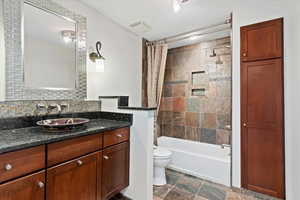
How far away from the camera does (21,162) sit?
90 cm

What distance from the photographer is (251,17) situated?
5.99 ft

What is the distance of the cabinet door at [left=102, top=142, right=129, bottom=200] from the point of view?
144cm

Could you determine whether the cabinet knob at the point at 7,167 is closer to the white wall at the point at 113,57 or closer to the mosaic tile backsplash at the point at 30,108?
the mosaic tile backsplash at the point at 30,108

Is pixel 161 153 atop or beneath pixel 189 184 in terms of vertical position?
atop

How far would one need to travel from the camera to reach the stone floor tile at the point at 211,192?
177 centimetres

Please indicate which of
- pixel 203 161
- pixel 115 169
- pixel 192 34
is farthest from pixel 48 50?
pixel 203 161

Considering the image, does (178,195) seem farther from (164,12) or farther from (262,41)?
(164,12)

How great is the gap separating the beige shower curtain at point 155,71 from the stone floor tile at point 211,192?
150 cm

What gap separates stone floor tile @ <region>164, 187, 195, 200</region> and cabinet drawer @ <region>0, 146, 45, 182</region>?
143cm

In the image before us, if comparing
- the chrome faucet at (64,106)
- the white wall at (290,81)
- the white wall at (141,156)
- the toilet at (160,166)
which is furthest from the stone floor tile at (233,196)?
the chrome faucet at (64,106)

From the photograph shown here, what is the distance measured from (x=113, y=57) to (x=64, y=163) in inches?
64.6

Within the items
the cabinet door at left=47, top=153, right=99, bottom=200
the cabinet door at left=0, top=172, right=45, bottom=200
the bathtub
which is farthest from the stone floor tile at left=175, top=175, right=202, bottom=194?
the cabinet door at left=0, top=172, right=45, bottom=200

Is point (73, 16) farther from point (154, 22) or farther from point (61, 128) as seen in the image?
point (61, 128)

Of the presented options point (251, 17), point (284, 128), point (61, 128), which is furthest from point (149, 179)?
point (251, 17)
